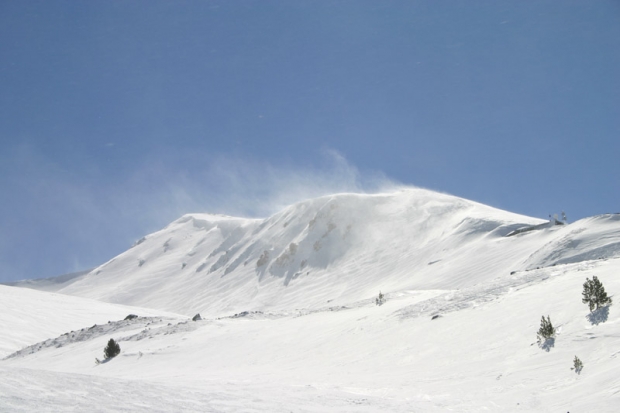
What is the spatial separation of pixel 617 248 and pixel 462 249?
19.0 metres

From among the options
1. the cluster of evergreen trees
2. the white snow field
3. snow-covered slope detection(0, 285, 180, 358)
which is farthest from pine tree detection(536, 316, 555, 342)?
snow-covered slope detection(0, 285, 180, 358)

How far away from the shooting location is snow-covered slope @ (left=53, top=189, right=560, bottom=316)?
1645 inches

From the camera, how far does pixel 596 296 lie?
10555 millimetres

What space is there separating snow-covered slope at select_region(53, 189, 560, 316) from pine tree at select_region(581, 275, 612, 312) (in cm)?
2001

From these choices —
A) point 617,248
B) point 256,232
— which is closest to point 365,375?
point 617,248

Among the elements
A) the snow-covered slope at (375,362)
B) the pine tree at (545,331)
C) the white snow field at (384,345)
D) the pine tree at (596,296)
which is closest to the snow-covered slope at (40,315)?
the white snow field at (384,345)

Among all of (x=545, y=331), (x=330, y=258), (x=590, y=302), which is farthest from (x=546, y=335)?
(x=330, y=258)

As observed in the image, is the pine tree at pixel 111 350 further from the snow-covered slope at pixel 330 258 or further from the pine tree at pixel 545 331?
the snow-covered slope at pixel 330 258

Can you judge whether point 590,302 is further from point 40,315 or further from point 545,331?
point 40,315

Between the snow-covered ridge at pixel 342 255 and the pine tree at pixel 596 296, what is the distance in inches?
655

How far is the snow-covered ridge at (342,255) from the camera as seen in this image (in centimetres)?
3447

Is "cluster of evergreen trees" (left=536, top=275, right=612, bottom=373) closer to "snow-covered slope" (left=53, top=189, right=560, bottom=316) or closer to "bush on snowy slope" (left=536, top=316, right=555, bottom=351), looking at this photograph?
"bush on snowy slope" (left=536, top=316, right=555, bottom=351)

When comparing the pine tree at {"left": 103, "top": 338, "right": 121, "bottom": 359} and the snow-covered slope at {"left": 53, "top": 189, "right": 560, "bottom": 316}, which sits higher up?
the snow-covered slope at {"left": 53, "top": 189, "right": 560, "bottom": 316}

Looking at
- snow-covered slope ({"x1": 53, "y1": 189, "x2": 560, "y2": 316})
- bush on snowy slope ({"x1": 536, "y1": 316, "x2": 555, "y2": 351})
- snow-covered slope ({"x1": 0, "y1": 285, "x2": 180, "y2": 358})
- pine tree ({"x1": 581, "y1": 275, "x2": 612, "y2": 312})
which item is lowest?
bush on snowy slope ({"x1": 536, "y1": 316, "x2": 555, "y2": 351})
